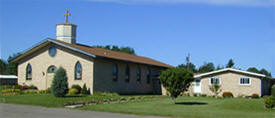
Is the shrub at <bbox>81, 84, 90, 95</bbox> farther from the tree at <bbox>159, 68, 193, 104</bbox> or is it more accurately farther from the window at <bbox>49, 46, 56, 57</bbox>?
the tree at <bbox>159, 68, 193, 104</bbox>

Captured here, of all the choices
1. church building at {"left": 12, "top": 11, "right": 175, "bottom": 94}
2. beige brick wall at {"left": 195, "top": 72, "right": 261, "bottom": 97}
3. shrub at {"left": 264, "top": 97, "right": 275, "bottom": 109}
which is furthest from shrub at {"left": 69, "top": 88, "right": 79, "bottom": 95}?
shrub at {"left": 264, "top": 97, "right": 275, "bottom": 109}

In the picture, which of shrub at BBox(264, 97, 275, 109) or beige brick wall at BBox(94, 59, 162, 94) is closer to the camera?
shrub at BBox(264, 97, 275, 109)

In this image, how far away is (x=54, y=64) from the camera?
36.2m

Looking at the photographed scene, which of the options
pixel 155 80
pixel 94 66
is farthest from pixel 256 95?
pixel 94 66

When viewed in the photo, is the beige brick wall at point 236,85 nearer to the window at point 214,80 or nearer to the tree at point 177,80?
the window at point 214,80

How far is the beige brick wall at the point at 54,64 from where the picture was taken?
34094 millimetres

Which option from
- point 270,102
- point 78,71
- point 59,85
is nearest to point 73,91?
point 78,71

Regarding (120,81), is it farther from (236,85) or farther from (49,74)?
(236,85)

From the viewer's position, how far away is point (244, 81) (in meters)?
38.8

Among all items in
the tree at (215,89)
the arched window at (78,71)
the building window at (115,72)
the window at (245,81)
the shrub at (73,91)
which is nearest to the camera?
the shrub at (73,91)

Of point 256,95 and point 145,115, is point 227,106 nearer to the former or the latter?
point 145,115

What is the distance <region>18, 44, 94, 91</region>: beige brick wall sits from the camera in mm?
34094

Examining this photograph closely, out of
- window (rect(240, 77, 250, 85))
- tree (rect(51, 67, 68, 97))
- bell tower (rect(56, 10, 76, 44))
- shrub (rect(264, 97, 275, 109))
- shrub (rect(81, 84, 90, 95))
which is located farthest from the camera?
window (rect(240, 77, 250, 85))

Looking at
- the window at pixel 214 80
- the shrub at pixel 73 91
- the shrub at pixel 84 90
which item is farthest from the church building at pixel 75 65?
the window at pixel 214 80
